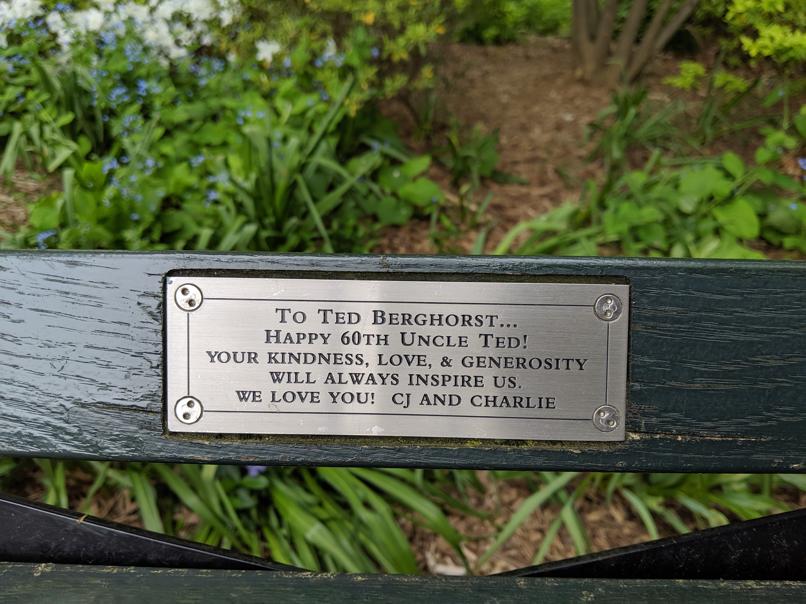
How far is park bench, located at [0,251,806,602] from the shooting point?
3.36ft

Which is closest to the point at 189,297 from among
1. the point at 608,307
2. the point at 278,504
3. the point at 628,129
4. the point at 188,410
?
the point at 188,410

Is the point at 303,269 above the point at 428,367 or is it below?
above

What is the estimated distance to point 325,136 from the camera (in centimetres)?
238

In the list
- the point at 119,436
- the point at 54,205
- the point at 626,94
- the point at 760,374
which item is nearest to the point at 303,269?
the point at 119,436

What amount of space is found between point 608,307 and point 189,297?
603 millimetres

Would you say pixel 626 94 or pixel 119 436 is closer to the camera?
pixel 119 436

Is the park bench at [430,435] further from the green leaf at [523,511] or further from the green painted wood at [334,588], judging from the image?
the green leaf at [523,511]

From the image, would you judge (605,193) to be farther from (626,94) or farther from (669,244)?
(626,94)

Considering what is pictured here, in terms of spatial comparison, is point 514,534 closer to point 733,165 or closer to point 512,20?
point 733,165

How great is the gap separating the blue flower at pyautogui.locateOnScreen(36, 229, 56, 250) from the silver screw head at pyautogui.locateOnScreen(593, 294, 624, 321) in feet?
4.90

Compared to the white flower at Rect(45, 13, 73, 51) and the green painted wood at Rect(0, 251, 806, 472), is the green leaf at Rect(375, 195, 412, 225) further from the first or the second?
the green painted wood at Rect(0, 251, 806, 472)

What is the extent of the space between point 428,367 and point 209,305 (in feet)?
1.07

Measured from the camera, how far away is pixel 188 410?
1.05 metres

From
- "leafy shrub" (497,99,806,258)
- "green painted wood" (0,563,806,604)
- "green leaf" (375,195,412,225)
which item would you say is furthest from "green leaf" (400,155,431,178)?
"green painted wood" (0,563,806,604)
